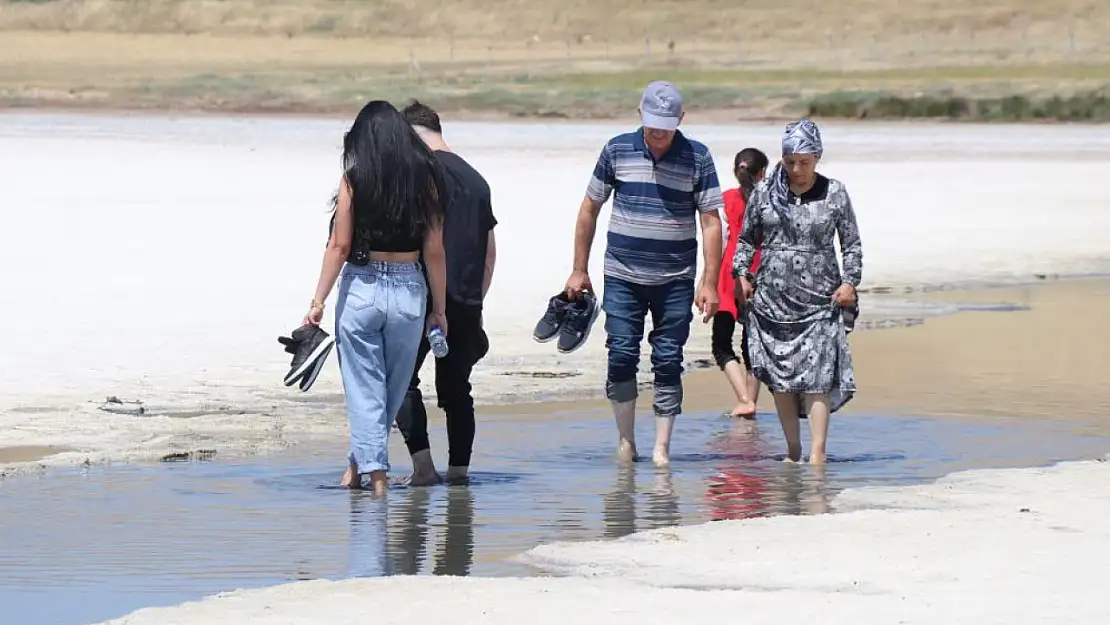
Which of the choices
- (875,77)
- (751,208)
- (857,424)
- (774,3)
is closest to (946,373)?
(857,424)

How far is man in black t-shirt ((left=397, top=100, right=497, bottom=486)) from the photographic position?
903cm

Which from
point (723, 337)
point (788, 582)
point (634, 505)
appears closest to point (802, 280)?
point (634, 505)

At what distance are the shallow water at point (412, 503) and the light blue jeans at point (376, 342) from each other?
26cm

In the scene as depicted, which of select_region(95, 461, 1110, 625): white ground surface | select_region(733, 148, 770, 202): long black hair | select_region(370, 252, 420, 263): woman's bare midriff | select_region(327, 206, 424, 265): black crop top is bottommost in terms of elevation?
select_region(95, 461, 1110, 625): white ground surface

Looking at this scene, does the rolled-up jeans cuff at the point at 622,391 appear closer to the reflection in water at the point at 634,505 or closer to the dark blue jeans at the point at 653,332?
the dark blue jeans at the point at 653,332

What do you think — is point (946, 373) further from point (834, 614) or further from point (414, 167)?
point (834, 614)

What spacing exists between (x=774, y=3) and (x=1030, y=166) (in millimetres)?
107676

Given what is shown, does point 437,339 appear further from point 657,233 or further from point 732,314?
point 732,314

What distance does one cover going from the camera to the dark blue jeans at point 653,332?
31.8 ft

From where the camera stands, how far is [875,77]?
85438 mm

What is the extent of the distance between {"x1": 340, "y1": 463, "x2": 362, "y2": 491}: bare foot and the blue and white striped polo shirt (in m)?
1.41

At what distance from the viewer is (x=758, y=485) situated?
30.7 ft

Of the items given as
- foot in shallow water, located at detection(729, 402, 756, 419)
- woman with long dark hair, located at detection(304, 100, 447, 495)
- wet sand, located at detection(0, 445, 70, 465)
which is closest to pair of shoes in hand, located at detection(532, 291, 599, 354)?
woman with long dark hair, located at detection(304, 100, 447, 495)

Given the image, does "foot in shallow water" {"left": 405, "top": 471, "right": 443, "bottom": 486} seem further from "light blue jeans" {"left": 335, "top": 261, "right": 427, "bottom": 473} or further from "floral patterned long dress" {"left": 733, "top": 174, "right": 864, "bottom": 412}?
"floral patterned long dress" {"left": 733, "top": 174, "right": 864, "bottom": 412}
